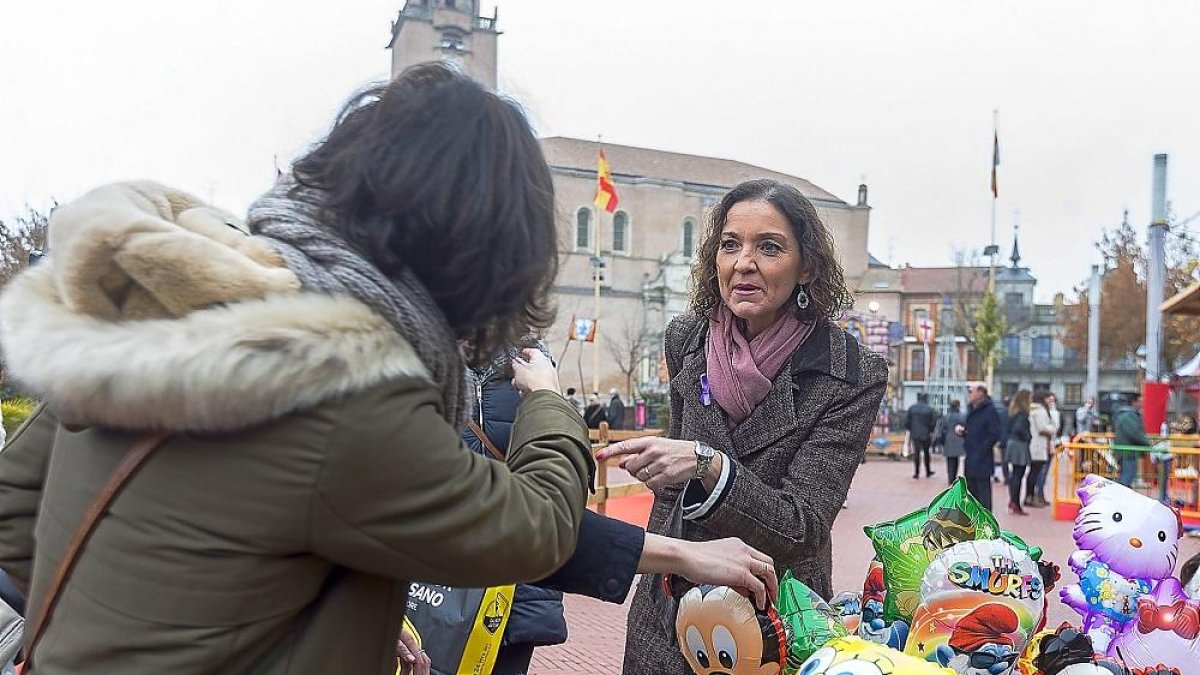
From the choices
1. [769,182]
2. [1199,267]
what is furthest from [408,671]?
[1199,267]

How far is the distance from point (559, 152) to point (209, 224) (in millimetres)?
61974

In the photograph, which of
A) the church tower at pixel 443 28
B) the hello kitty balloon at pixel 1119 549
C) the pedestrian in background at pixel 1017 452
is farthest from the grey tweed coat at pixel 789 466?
the church tower at pixel 443 28

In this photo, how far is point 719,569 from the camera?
1.84m

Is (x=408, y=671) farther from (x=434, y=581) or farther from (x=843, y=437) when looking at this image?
(x=843, y=437)

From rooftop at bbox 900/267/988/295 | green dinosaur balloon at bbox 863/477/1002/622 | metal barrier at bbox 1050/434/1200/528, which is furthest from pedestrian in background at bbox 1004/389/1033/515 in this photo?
rooftop at bbox 900/267/988/295

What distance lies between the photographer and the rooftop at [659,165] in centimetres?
6456

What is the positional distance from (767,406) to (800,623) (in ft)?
1.53

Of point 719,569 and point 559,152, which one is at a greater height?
point 559,152

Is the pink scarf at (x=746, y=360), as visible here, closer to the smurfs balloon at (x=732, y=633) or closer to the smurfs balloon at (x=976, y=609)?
the smurfs balloon at (x=732, y=633)

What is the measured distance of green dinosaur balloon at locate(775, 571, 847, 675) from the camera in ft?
6.58

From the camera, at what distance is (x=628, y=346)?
57875mm

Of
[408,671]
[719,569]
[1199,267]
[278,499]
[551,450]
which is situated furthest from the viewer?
[1199,267]

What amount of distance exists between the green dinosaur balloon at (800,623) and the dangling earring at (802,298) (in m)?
0.63

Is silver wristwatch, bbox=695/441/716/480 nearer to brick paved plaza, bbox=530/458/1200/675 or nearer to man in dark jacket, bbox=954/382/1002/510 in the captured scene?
brick paved plaza, bbox=530/458/1200/675
